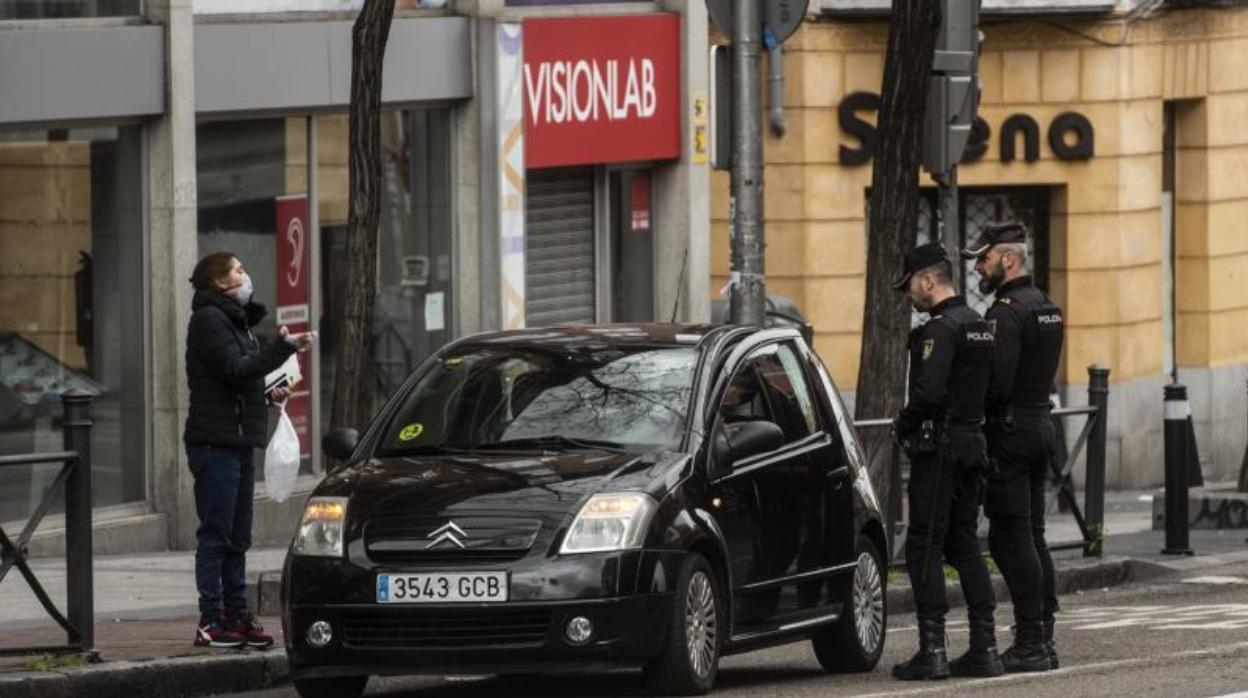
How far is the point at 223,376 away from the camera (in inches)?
517

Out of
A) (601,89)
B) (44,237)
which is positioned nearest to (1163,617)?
Result: (44,237)

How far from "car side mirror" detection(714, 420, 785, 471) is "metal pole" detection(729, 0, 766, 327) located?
13.9 ft

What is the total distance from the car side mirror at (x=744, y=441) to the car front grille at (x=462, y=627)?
128 centimetres

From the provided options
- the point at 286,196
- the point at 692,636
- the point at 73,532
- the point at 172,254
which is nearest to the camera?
the point at 692,636

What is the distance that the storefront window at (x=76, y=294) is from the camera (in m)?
18.1

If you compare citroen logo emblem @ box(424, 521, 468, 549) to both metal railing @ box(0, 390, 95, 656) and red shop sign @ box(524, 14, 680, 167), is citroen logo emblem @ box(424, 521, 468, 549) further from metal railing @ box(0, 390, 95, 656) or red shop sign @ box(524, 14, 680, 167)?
red shop sign @ box(524, 14, 680, 167)

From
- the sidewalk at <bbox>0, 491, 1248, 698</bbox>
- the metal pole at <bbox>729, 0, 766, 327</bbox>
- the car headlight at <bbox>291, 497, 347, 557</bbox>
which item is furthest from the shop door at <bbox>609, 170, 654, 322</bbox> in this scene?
the car headlight at <bbox>291, 497, 347, 557</bbox>

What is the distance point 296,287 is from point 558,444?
8.12 m

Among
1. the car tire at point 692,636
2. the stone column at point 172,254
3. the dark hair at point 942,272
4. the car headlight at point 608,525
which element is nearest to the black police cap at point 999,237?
the dark hair at point 942,272

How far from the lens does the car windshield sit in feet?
40.9

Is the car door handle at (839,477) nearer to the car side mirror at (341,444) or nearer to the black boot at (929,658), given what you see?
the black boot at (929,658)

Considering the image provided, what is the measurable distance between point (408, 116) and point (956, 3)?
4396 mm

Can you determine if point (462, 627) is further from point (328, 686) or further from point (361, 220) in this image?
point (361, 220)

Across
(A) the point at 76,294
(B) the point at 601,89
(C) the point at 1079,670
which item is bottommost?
(C) the point at 1079,670
